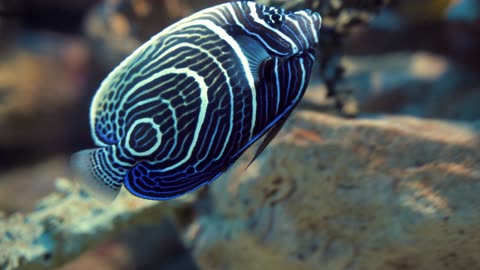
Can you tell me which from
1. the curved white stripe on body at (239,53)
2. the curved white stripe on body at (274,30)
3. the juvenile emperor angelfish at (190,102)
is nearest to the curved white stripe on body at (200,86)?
the juvenile emperor angelfish at (190,102)

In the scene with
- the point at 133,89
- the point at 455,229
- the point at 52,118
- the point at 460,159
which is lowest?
the point at 52,118

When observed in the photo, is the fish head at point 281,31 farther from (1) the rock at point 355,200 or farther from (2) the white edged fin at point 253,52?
(1) the rock at point 355,200

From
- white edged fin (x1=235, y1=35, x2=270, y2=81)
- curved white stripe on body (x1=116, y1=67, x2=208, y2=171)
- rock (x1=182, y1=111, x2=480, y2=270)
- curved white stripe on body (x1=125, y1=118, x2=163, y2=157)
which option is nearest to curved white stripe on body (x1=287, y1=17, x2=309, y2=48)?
white edged fin (x1=235, y1=35, x2=270, y2=81)

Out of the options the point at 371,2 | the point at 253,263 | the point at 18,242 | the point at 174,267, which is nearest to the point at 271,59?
the point at 371,2

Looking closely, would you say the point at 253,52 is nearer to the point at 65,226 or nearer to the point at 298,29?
the point at 298,29

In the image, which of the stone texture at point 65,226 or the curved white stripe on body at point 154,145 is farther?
the stone texture at point 65,226

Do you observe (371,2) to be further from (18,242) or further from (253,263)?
(18,242)

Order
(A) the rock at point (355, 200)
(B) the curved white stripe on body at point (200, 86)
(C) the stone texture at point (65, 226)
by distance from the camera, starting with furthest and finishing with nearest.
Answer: (C) the stone texture at point (65, 226) → (A) the rock at point (355, 200) → (B) the curved white stripe on body at point (200, 86)

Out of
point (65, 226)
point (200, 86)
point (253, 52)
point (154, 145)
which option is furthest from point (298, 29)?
point (65, 226)
